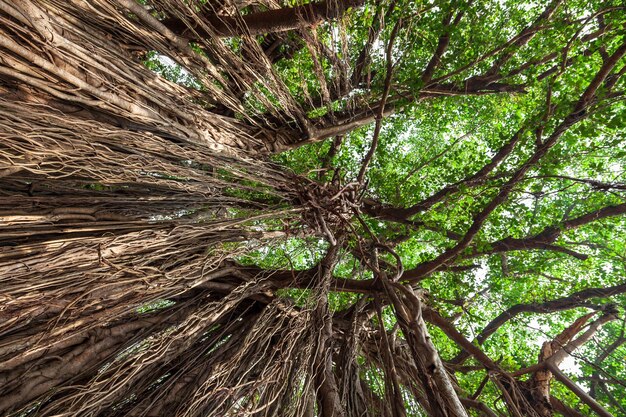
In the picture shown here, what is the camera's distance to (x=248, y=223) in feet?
5.63

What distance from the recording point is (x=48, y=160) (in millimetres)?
1114

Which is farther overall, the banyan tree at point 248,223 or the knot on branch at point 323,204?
the knot on branch at point 323,204

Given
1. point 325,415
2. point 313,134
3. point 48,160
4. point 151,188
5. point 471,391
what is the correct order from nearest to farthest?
point 48,160 → point 325,415 → point 151,188 → point 471,391 → point 313,134

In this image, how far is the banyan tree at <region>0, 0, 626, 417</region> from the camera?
3.70ft

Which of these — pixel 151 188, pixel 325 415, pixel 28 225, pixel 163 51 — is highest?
pixel 163 51

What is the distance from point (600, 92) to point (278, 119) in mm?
1628

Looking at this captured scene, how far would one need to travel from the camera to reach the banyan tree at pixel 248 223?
3.70 feet

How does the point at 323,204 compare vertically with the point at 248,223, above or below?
above

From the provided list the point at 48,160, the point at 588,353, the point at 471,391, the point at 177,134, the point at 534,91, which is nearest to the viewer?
the point at 48,160

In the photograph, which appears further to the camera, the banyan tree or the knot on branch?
the knot on branch

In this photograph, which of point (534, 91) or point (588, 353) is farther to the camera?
point (588, 353)

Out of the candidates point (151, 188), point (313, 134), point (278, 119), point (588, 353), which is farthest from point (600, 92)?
point (588, 353)

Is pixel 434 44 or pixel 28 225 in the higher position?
pixel 434 44

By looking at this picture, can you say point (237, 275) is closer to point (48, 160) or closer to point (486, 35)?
point (48, 160)
